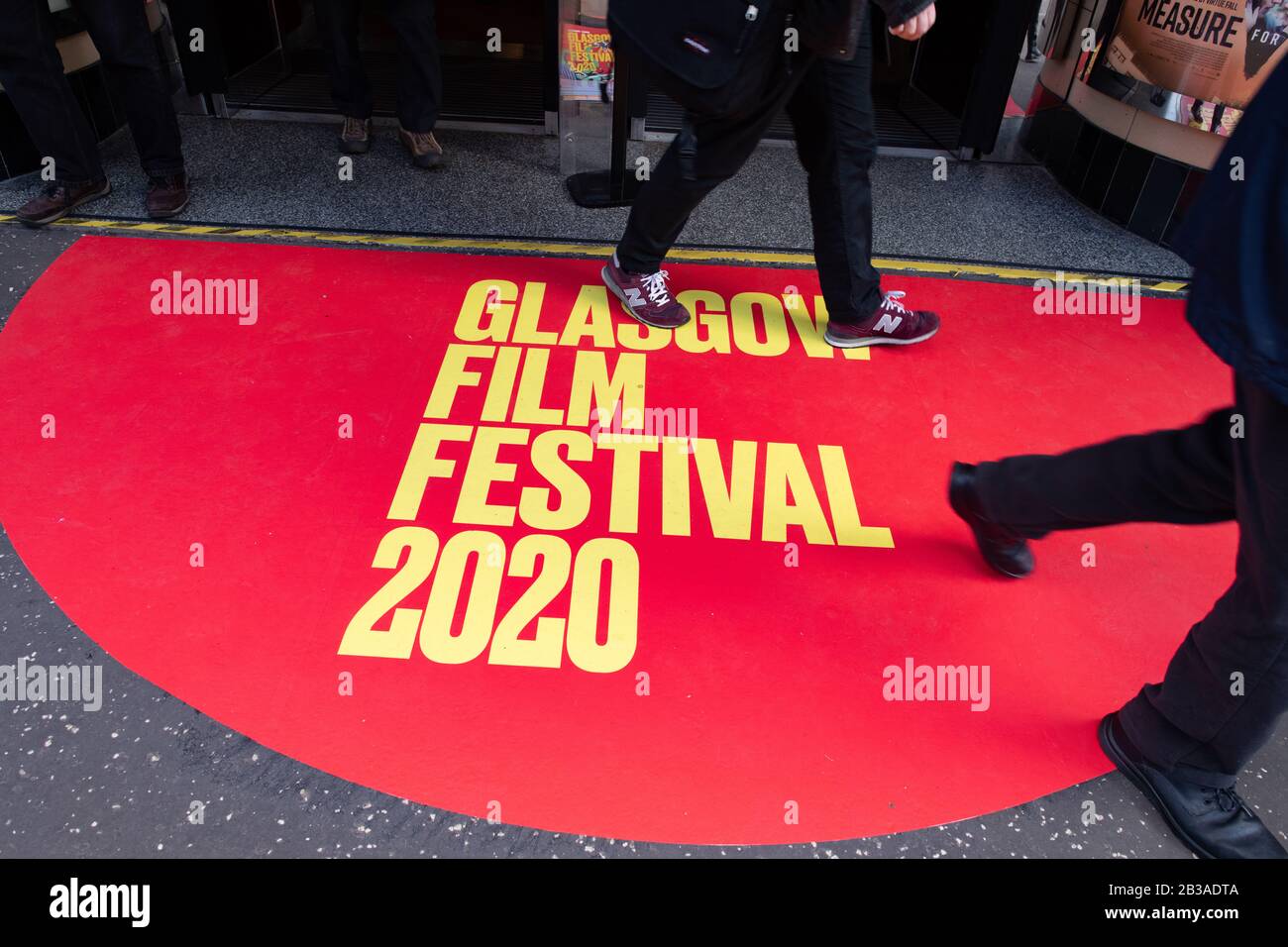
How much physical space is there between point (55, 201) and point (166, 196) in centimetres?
37

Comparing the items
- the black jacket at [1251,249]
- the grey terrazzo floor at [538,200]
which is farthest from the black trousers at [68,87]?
the black jacket at [1251,249]

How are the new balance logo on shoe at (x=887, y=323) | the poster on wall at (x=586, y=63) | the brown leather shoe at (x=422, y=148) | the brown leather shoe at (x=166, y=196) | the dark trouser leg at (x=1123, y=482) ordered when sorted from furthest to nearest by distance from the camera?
1. the brown leather shoe at (x=422, y=148)
2. the poster on wall at (x=586, y=63)
3. the brown leather shoe at (x=166, y=196)
4. the new balance logo on shoe at (x=887, y=323)
5. the dark trouser leg at (x=1123, y=482)

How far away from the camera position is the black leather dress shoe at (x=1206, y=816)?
1520mm

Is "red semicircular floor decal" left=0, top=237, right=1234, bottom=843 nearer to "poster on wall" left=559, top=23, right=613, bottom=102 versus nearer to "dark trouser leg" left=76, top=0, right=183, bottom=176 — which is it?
"dark trouser leg" left=76, top=0, right=183, bottom=176

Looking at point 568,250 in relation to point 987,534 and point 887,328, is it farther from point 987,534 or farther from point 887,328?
point 987,534

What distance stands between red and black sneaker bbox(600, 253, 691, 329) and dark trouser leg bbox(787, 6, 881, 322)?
464mm

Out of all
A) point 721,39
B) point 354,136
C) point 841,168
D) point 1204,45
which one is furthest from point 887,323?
point 354,136

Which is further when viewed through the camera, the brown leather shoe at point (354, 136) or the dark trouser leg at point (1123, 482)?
the brown leather shoe at point (354, 136)

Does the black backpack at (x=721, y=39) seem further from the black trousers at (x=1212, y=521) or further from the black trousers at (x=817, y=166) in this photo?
the black trousers at (x=1212, y=521)

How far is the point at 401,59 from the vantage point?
3.41 m

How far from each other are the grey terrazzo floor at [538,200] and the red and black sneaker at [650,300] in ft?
2.04

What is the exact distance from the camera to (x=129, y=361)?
2.48 meters

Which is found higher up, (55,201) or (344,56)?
(344,56)
